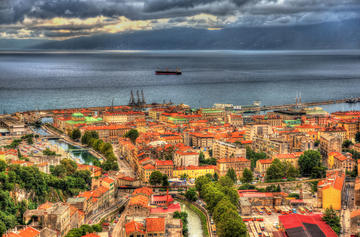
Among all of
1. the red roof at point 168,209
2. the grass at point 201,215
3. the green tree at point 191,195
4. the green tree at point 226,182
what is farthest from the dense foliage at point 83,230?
the green tree at point 226,182

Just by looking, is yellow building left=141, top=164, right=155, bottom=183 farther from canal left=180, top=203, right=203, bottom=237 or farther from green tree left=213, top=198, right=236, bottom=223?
green tree left=213, top=198, right=236, bottom=223

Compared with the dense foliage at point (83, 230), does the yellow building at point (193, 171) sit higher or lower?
lower

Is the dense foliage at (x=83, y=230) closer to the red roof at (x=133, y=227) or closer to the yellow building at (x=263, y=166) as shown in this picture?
the red roof at (x=133, y=227)

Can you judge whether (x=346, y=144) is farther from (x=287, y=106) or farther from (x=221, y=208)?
(x=287, y=106)

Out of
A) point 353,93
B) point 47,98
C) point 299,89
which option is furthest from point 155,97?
point 353,93

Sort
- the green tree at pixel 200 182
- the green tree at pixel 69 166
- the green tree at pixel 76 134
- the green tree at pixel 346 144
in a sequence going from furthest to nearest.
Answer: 1. the green tree at pixel 76 134
2. the green tree at pixel 346 144
3. the green tree at pixel 69 166
4. the green tree at pixel 200 182

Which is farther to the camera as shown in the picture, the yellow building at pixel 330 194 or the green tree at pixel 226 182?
the green tree at pixel 226 182
